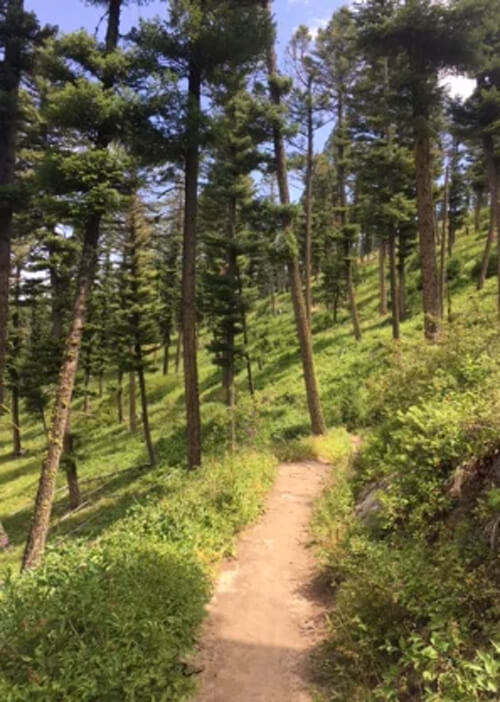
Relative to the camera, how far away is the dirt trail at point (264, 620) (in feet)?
13.8

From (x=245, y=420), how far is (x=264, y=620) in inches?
436

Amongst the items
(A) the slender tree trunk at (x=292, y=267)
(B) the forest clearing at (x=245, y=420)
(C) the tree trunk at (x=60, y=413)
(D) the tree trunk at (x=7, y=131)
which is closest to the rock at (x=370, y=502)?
(B) the forest clearing at (x=245, y=420)

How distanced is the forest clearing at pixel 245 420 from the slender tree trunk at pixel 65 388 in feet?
0.14

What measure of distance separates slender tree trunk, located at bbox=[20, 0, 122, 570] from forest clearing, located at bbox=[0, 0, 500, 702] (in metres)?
0.04

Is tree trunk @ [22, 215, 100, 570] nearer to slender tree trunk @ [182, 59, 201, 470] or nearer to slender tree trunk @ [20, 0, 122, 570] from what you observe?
slender tree trunk @ [20, 0, 122, 570]

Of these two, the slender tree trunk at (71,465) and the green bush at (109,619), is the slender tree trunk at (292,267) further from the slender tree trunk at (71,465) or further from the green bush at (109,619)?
the slender tree trunk at (71,465)

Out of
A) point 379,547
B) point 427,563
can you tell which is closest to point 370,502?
point 379,547

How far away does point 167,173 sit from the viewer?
10625 mm

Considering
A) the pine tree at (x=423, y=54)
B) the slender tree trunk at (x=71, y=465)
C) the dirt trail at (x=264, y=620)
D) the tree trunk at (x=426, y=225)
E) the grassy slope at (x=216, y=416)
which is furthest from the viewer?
the grassy slope at (x=216, y=416)

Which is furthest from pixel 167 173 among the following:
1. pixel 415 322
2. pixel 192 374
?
pixel 415 322

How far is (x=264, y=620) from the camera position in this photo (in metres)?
5.27

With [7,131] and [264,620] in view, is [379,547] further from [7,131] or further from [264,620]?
[7,131]

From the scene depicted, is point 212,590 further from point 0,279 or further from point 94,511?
point 94,511

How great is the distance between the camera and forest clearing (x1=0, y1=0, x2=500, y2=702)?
4.05m
